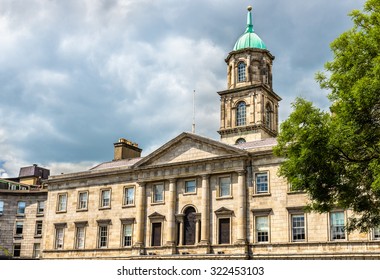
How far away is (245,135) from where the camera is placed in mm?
54125

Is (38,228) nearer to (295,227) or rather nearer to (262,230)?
(262,230)

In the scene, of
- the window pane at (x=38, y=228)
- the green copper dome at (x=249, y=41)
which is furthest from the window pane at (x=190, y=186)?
the window pane at (x=38, y=228)

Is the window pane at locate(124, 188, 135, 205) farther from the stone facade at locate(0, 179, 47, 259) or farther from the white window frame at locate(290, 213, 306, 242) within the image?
the stone facade at locate(0, 179, 47, 259)

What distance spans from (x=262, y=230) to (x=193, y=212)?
6303 millimetres

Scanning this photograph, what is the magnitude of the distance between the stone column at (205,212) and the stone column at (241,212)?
2.66 meters

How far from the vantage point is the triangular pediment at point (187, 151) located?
131 feet

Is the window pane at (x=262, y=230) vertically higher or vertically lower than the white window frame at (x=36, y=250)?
higher

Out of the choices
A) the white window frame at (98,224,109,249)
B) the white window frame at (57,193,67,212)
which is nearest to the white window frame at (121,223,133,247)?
the white window frame at (98,224,109,249)

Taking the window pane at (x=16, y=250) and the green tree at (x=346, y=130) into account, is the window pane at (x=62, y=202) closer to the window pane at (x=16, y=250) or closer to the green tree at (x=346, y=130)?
the window pane at (x=16, y=250)

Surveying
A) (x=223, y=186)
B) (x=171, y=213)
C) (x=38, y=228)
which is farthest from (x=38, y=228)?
(x=223, y=186)

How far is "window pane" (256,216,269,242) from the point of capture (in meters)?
36.9

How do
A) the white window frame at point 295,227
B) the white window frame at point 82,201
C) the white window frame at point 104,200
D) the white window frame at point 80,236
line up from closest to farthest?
the white window frame at point 295,227, the white window frame at point 104,200, the white window frame at point 80,236, the white window frame at point 82,201

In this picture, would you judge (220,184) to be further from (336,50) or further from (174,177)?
(336,50)

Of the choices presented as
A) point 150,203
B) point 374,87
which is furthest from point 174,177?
point 374,87
